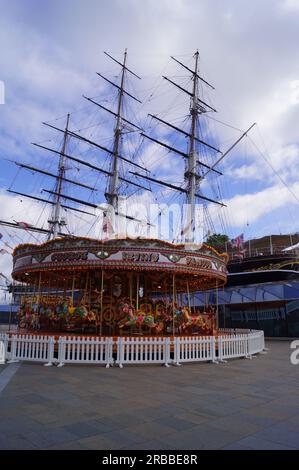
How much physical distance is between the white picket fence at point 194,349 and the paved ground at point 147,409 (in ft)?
4.53

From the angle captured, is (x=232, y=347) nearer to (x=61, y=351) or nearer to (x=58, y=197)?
(x=61, y=351)

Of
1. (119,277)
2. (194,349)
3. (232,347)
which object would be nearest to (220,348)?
(232,347)

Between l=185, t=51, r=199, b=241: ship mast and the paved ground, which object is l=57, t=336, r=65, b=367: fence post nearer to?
the paved ground

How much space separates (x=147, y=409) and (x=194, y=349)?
641 centimetres

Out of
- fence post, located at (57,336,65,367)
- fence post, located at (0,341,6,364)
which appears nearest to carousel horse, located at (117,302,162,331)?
fence post, located at (57,336,65,367)

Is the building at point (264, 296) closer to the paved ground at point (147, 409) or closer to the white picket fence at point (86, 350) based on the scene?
the white picket fence at point (86, 350)

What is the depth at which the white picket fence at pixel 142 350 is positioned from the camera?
11.6 metres

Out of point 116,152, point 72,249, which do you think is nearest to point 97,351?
point 72,249

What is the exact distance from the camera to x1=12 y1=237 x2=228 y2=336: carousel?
1412 centimetres

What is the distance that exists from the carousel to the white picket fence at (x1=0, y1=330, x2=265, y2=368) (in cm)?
204

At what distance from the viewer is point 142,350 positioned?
38.6ft
